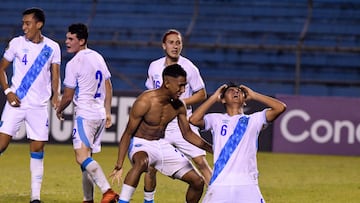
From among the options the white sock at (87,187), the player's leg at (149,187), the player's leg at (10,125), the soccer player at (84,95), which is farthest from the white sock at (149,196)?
the player's leg at (10,125)

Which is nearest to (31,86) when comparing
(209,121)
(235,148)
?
(209,121)

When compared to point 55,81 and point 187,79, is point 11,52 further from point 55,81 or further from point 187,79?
point 187,79

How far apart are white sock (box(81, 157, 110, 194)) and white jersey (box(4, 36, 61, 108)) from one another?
1.01 metres

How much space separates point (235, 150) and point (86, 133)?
265cm

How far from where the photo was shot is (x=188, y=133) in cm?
1055

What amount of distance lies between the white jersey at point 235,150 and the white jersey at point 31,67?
2.96m

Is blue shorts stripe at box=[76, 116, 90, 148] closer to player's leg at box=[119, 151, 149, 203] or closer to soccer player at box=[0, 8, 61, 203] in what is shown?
soccer player at box=[0, 8, 61, 203]

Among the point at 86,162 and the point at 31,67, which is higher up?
the point at 31,67

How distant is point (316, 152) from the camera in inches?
875

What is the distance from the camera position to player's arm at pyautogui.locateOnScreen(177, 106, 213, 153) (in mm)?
10469

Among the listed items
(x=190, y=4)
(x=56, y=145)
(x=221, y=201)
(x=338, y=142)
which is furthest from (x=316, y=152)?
(x=221, y=201)

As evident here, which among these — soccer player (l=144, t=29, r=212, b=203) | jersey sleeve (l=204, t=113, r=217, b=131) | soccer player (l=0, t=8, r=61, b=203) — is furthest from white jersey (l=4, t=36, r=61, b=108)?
jersey sleeve (l=204, t=113, r=217, b=131)

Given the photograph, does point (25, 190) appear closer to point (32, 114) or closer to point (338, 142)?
point (32, 114)

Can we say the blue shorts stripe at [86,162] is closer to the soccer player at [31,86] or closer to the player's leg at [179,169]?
the soccer player at [31,86]
